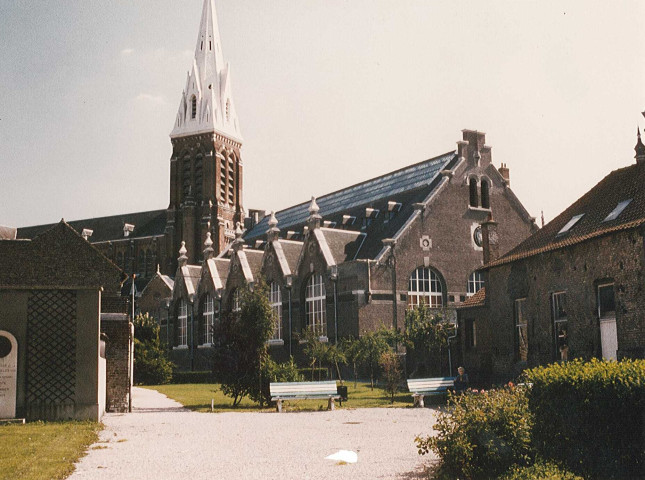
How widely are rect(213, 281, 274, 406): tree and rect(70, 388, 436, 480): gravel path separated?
3005 mm

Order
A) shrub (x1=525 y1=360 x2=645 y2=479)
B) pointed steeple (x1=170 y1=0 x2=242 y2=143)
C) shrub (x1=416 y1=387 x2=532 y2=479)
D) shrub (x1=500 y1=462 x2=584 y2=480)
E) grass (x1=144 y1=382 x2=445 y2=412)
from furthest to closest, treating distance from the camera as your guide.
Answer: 1. pointed steeple (x1=170 y1=0 x2=242 y2=143)
2. grass (x1=144 y1=382 x2=445 y2=412)
3. shrub (x1=416 y1=387 x2=532 y2=479)
4. shrub (x1=525 y1=360 x2=645 y2=479)
5. shrub (x1=500 y1=462 x2=584 y2=480)

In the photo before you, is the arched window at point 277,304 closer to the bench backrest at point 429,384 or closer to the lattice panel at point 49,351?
the bench backrest at point 429,384

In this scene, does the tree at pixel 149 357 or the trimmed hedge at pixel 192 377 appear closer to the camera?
the tree at pixel 149 357

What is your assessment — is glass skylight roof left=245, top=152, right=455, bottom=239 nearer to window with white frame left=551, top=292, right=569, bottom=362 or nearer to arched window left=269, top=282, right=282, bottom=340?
arched window left=269, top=282, right=282, bottom=340

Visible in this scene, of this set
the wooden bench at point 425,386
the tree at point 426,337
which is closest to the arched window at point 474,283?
the tree at point 426,337

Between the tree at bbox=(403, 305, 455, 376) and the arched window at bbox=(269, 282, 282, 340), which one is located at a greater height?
the arched window at bbox=(269, 282, 282, 340)

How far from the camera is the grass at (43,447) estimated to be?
439 inches

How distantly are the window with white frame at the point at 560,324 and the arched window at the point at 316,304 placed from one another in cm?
1857

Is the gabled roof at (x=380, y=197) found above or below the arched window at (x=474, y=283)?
above

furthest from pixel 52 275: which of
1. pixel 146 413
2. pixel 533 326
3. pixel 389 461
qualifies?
pixel 389 461

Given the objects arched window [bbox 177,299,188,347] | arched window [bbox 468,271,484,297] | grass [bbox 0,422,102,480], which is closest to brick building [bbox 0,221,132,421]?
grass [bbox 0,422,102,480]

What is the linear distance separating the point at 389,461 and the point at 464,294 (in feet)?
101

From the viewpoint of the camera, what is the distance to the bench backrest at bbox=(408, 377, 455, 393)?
24.1 m

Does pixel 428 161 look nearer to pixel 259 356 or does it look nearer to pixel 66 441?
pixel 259 356
